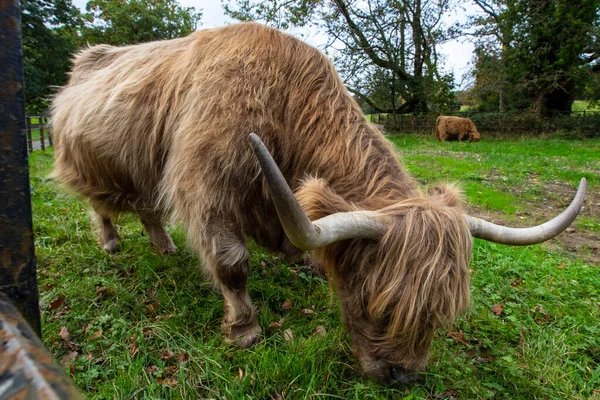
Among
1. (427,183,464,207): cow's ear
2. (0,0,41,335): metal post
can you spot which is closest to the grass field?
(427,183,464,207): cow's ear

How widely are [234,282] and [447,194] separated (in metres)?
1.57

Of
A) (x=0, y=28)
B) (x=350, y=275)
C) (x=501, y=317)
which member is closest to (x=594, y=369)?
(x=501, y=317)

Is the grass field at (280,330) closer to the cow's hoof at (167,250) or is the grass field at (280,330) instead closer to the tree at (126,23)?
the cow's hoof at (167,250)

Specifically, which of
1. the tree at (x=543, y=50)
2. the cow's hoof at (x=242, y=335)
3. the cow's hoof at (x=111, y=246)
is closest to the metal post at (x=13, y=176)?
the cow's hoof at (x=242, y=335)

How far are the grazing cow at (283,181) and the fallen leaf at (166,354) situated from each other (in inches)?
18.2

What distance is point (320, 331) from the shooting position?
284 centimetres

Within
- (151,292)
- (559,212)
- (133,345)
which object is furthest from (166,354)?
(559,212)

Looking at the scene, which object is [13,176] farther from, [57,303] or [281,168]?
[57,303]

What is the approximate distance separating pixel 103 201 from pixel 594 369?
447 cm

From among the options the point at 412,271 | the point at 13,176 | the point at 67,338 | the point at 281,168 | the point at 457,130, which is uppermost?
the point at 457,130

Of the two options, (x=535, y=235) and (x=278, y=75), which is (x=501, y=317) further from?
(x=278, y=75)

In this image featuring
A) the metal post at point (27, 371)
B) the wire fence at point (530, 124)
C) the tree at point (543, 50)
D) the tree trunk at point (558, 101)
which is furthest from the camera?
the tree trunk at point (558, 101)

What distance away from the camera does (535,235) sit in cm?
229

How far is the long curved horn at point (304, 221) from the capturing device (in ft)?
5.23
